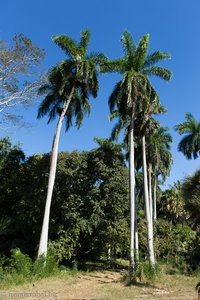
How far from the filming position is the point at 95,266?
94.3 feet

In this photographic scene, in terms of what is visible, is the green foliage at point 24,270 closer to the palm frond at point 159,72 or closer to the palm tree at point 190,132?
the palm frond at point 159,72

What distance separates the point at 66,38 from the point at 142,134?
877 cm

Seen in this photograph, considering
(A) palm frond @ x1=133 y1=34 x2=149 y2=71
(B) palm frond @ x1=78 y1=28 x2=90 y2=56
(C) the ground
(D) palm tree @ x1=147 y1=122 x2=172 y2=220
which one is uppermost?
(B) palm frond @ x1=78 y1=28 x2=90 y2=56

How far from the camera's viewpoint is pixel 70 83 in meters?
25.3

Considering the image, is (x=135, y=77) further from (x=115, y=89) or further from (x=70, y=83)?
(x=70, y=83)

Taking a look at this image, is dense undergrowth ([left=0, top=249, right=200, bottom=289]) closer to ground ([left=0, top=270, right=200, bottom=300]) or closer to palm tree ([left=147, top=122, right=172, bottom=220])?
ground ([left=0, top=270, right=200, bottom=300])

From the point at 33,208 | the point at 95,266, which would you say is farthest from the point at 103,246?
the point at 33,208

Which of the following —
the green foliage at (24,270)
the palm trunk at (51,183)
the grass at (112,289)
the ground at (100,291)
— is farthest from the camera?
the palm trunk at (51,183)

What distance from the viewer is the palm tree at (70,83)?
24375 millimetres

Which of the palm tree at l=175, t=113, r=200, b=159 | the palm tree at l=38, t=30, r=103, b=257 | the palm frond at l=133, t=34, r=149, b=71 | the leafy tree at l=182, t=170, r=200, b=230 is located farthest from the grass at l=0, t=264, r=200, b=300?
the palm tree at l=175, t=113, r=200, b=159

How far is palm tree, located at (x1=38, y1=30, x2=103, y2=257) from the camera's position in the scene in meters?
24.4

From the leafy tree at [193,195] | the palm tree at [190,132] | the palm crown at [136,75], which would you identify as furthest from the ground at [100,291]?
the palm tree at [190,132]

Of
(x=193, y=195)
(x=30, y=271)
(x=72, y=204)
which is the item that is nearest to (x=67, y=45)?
(x=72, y=204)

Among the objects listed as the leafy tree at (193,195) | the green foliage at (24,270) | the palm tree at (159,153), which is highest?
the palm tree at (159,153)
